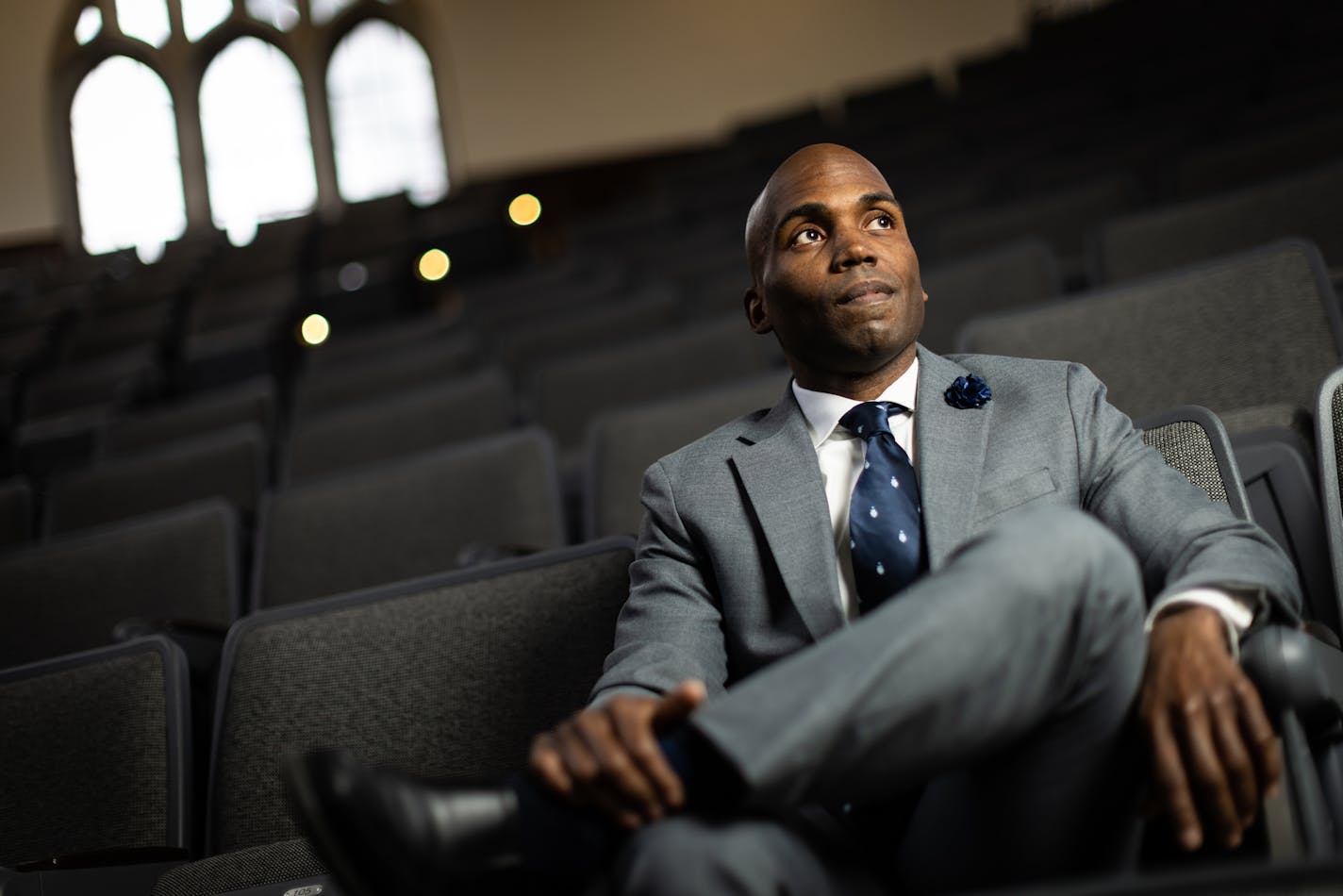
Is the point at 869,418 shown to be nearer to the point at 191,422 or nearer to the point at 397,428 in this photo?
the point at 397,428

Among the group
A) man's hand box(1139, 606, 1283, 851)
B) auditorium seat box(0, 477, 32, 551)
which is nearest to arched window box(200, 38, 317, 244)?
auditorium seat box(0, 477, 32, 551)

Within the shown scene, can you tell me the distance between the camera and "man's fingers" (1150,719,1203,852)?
72cm

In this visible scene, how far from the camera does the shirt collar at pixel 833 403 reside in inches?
44.0

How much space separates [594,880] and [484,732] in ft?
1.41

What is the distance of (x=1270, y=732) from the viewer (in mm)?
729

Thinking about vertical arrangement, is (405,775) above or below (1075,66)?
below

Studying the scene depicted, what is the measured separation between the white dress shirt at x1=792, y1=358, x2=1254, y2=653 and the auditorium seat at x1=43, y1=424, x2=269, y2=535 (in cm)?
138

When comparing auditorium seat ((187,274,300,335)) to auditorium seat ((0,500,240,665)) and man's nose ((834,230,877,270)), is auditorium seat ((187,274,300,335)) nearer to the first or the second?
auditorium seat ((0,500,240,665))

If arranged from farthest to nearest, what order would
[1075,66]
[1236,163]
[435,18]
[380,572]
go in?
[435,18], [1075,66], [1236,163], [380,572]

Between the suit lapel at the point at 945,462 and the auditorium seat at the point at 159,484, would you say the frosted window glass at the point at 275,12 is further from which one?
the suit lapel at the point at 945,462

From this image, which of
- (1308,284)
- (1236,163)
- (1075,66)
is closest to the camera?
(1308,284)

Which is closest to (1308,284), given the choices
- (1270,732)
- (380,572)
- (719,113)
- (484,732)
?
(1270,732)

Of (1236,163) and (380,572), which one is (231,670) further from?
(1236,163)

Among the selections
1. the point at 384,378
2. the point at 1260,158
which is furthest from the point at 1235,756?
the point at 384,378
